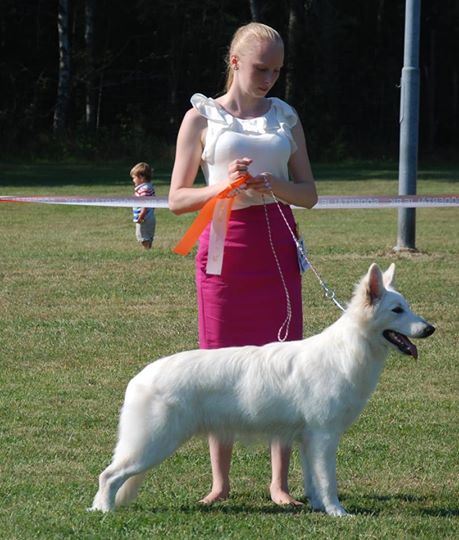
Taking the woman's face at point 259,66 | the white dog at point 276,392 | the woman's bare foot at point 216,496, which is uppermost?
the woman's face at point 259,66

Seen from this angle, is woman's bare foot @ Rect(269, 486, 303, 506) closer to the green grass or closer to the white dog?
the green grass

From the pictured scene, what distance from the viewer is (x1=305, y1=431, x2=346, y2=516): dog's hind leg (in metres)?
5.43

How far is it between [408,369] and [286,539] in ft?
13.5

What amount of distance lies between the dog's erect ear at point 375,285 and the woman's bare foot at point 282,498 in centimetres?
112

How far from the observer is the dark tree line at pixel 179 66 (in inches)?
1591

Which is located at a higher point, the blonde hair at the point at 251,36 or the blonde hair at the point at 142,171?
the blonde hair at the point at 251,36

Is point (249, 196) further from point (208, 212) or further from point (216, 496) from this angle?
point (216, 496)

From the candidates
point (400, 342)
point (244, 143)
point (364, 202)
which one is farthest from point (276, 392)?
point (364, 202)

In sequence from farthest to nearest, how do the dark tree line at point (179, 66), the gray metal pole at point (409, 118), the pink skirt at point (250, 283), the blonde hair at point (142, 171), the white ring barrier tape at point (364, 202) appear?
the dark tree line at point (179, 66), the blonde hair at point (142, 171), the gray metal pole at point (409, 118), the white ring barrier tape at point (364, 202), the pink skirt at point (250, 283)

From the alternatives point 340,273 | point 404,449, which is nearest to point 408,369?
point 404,449

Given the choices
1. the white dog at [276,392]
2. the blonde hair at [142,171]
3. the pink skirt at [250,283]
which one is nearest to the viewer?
the white dog at [276,392]

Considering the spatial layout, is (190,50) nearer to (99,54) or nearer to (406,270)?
(99,54)

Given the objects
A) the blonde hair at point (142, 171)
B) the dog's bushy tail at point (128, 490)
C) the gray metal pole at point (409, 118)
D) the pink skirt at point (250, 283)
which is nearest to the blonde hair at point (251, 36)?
the pink skirt at point (250, 283)

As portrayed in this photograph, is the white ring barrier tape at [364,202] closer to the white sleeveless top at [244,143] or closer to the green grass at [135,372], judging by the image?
the green grass at [135,372]
